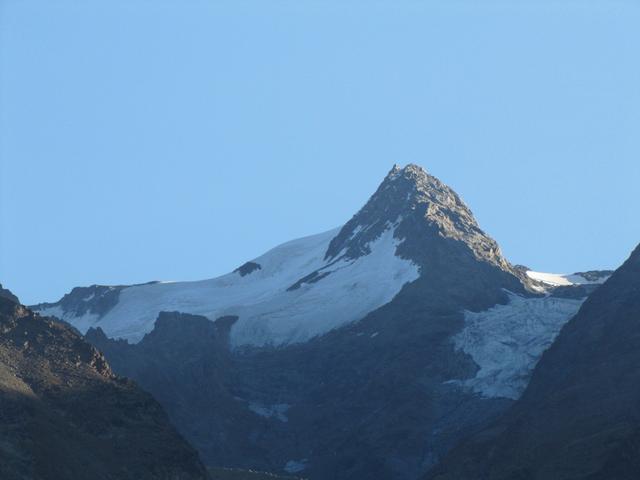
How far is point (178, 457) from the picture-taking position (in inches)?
6053

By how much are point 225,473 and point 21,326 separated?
26737 mm

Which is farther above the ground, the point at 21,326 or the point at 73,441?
the point at 21,326

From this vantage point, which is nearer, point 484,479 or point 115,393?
point 115,393

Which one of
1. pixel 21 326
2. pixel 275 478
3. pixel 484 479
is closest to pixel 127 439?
pixel 21 326

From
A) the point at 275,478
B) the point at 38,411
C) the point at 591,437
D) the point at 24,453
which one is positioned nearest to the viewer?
the point at 24,453

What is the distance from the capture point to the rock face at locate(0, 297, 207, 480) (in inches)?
5404

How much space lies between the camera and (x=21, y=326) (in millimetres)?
163375

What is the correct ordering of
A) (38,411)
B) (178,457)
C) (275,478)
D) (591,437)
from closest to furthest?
(38,411), (178,457), (275,478), (591,437)

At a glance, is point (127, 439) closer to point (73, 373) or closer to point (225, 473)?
point (73, 373)

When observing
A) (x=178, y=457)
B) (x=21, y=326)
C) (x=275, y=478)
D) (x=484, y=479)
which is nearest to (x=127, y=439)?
(x=178, y=457)

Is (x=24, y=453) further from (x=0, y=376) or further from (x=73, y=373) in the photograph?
(x=73, y=373)

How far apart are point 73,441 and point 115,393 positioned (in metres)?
15.1

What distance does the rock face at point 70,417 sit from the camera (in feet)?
450

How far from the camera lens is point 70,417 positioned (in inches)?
5891
